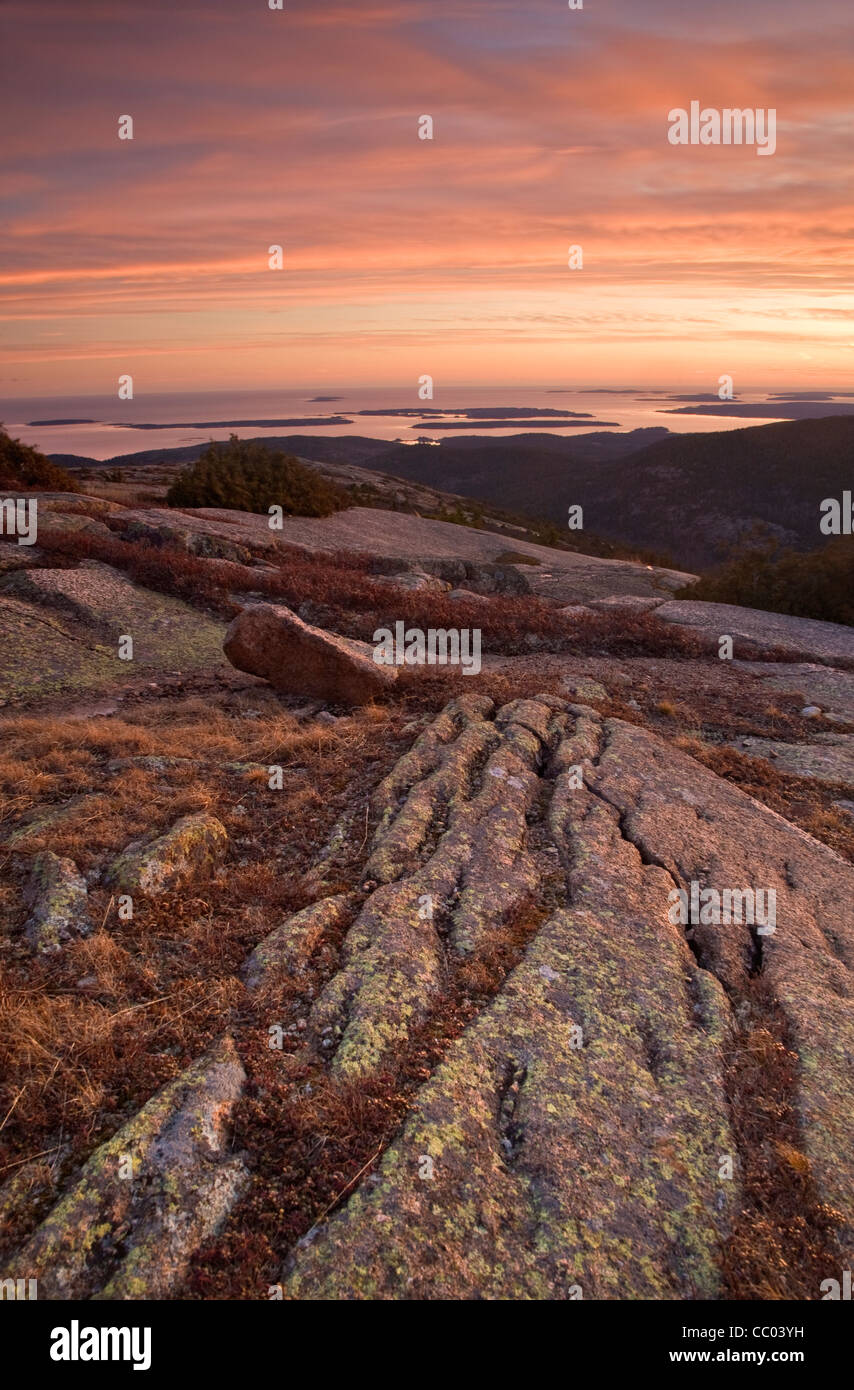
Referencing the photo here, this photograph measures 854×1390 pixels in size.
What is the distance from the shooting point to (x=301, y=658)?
36.1 ft

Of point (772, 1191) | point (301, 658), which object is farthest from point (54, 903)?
point (301, 658)

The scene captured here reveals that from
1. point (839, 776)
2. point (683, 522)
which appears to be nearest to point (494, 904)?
point (839, 776)

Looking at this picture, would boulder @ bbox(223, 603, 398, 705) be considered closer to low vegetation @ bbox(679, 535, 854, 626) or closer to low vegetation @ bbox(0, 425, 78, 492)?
low vegetation @ bbox(679, 535, 854, 626)

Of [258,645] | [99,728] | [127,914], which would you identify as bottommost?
[127,914]

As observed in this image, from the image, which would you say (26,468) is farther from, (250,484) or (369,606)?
(369,606)

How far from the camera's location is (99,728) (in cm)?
877

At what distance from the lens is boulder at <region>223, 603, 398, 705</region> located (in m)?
10.8

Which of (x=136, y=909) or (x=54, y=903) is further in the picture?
(x=136, y=909)

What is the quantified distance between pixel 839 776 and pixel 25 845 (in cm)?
897

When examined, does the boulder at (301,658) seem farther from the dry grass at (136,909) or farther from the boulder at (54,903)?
the boulder at (54,903)

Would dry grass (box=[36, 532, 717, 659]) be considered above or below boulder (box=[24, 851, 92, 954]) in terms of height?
above

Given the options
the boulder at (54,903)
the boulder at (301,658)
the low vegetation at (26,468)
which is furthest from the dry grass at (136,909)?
the low vegetation at (26,468)

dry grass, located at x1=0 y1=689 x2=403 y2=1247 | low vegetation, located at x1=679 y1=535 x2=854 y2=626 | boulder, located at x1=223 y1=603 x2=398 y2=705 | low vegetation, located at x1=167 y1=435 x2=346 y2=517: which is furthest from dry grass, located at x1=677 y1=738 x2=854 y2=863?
low vegetation, located at x1=167 y1=435 x2=346 y2=517
